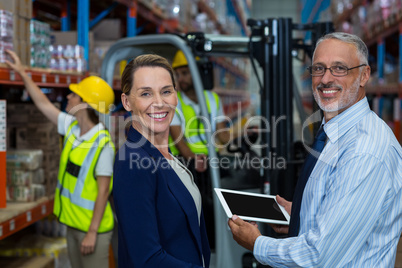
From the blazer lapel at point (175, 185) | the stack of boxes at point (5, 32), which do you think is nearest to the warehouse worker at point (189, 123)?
the stack of boxes at point (5, 32)

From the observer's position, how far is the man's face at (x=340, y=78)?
5.79ft

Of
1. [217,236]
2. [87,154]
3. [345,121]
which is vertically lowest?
[217,236]

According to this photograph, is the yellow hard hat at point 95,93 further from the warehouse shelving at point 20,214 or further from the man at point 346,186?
the man at point 346,186

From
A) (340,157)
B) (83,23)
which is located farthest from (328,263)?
(83,23)

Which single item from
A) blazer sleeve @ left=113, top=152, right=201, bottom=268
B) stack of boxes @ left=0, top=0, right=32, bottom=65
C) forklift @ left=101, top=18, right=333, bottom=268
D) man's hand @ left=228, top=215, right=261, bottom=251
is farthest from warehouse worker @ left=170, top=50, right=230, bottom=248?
blazer sleeve @ left=113, top=152, right=201, bottom=268

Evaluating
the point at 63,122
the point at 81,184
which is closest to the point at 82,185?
the point at 81,184

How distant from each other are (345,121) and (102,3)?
15.3 feet

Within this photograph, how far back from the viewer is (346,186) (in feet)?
5.15

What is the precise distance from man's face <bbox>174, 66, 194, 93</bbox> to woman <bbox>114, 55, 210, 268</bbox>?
249 cm

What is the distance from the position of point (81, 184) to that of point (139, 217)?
1602mm

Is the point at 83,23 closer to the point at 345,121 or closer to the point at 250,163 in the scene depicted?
the point at 250,163

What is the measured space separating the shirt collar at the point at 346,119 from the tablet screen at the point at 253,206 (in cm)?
45

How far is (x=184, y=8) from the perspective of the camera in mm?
8188

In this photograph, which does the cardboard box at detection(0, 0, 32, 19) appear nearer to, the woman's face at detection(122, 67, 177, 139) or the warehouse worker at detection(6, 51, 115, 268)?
the warehouse worker at detection(6, 51, 115, 268)
